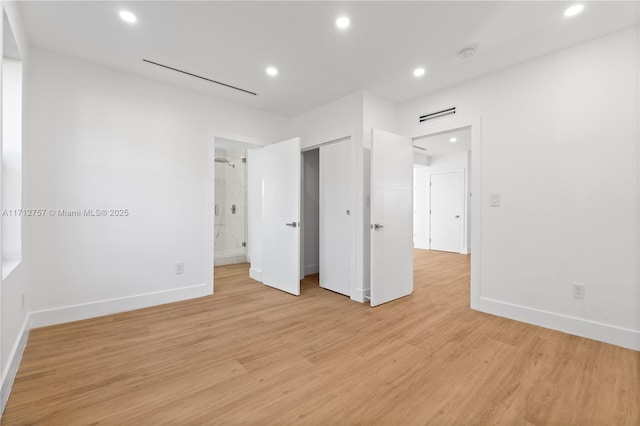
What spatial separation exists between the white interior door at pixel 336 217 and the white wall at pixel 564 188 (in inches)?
59.9

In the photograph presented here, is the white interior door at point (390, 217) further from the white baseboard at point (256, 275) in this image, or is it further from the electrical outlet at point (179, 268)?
the electrical outlet at point (179, 268)

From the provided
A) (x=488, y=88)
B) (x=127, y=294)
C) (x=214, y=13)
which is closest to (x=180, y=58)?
(x=214, y=13)

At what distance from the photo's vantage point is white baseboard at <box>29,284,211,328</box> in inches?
105

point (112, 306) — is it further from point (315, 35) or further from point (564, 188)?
point (564, 188)

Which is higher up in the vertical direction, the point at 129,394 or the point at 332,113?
the point at 332,113

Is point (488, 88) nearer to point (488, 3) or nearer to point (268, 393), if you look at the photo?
point (488, 3)

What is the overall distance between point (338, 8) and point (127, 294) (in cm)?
349

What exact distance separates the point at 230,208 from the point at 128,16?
13.9 feet

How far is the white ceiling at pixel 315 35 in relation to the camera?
212 cm

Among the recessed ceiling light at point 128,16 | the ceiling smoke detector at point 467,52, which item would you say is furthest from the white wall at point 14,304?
the ceiling smoke detector at point 467,52

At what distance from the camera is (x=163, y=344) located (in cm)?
236

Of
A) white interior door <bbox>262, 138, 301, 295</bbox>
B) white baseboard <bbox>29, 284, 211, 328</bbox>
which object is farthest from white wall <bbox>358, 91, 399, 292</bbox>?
white baseboard <bbox>29, 284, 211, 328</bbox>

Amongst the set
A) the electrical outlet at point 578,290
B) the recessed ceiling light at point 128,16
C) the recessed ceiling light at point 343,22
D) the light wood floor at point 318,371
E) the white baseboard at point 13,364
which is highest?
the recessed ceiling light at point 128,16

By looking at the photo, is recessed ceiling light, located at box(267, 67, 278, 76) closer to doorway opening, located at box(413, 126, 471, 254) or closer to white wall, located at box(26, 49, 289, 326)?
white wall, located at box(26, 49, 289, 326)
